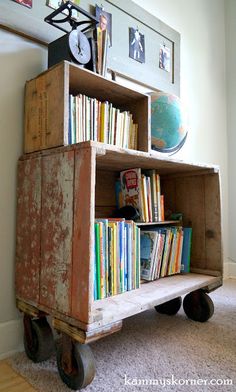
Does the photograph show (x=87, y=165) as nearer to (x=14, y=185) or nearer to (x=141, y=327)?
(x=14, y=185)

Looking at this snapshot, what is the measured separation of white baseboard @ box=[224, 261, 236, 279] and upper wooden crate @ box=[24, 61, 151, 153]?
5.54ft

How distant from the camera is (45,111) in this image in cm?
118

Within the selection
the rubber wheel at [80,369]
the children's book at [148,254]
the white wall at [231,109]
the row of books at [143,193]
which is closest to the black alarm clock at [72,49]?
the row of books at [143,193]

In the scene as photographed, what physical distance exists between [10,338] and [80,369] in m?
0.43

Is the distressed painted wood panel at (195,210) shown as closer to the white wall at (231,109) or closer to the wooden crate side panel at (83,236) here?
the wooden crate side panel at (83,236)

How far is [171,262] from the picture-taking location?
5.29 feet

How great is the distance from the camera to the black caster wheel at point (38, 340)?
113cm

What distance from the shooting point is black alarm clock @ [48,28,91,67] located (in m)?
1.20

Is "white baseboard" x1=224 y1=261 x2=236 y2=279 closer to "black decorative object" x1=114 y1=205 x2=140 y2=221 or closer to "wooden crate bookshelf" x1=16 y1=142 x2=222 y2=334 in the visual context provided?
"wooden crate bookshelf" x1=16 y1=142 x2=222 y2=334

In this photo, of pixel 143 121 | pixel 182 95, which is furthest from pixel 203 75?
pixel 143 121

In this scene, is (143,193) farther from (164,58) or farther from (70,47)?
(164,58)

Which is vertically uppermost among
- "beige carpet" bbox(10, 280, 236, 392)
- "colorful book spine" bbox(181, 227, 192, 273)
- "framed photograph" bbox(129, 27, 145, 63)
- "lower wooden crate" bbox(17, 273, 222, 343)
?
"framed photograph" bbox(129, 27, 145, 63)

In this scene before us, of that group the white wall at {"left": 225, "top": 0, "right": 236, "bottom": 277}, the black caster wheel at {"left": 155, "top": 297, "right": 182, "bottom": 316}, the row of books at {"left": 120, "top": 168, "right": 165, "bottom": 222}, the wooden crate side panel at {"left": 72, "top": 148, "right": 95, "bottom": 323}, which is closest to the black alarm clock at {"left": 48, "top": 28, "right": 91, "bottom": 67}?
the wooden crate side panel at {"left": 72, "top": 148, "right": 95, "bottom": 323}

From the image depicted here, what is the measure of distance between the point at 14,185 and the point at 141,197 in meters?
0.61
